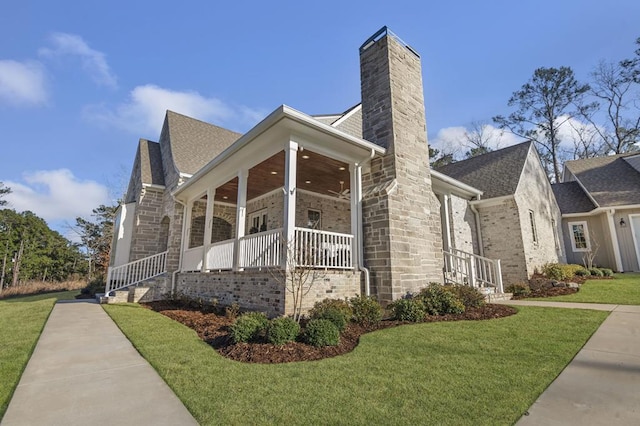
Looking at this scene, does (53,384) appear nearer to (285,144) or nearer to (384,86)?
(285,144)

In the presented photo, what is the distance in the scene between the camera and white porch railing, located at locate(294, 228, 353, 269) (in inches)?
247

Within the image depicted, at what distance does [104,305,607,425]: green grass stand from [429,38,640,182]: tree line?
23719 mm

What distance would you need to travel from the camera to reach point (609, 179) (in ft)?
53.1

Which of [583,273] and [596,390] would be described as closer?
[596,390]

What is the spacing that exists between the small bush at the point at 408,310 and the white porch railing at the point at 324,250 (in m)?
1.34

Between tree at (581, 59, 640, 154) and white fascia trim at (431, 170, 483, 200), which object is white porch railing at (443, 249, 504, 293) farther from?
tree at (581, 59, 640, 154)

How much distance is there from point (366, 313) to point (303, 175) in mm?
4955

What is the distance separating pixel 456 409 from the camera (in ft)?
8.21

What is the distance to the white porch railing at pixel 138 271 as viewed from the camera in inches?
440

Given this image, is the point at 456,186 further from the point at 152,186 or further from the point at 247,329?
the point at 152,186

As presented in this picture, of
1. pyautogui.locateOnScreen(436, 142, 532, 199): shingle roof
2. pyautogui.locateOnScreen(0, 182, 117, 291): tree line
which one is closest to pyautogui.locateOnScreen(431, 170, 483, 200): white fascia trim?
pyautogui.locateOnScreen(436, 142, 532, 199): shingle roof

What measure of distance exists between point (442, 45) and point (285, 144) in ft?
20.9

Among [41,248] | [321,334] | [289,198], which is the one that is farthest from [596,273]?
[41,248]

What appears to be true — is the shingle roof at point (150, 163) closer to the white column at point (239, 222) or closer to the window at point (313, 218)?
the window at point (313, 218)
